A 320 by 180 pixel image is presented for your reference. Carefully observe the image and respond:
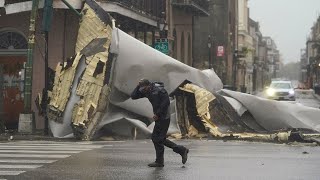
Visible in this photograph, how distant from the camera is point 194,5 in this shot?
118 ft

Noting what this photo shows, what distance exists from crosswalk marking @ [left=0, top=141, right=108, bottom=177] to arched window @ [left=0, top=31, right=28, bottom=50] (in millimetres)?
6567

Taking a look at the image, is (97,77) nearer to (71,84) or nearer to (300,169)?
(71,84)

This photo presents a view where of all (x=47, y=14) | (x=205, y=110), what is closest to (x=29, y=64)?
(x=47, y=14)

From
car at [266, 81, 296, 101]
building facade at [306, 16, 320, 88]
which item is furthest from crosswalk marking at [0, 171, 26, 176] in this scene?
building facade at [306, 16, 320, 88]

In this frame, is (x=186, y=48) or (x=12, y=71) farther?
(x=186, y=48)

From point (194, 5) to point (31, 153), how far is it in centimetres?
2515

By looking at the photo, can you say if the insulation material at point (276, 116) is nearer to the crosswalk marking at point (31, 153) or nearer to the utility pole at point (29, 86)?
the crosswalk marking at point (31, 153)

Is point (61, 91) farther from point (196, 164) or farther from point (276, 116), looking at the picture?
point (196, 164)

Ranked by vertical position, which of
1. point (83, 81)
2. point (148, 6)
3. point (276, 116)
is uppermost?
point (148, 6)

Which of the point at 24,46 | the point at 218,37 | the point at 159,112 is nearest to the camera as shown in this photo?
the point at 159,112

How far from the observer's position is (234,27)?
68.3 m

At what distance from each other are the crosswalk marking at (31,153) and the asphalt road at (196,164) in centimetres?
24

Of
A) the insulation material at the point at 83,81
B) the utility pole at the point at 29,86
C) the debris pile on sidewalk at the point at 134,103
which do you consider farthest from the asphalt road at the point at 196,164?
the utility pole at the point at 29,86

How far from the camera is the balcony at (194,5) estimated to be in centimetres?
3512
